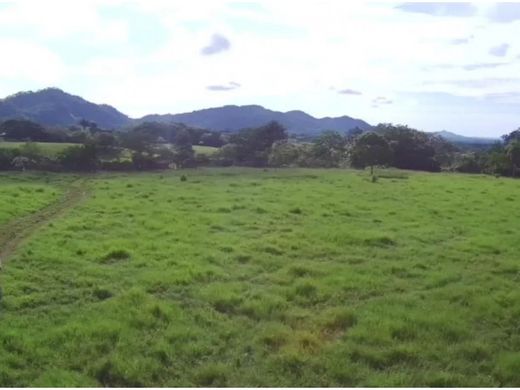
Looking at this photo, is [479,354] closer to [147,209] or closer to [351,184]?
[147,209]

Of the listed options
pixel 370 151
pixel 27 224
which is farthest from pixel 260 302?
pixel 370 151

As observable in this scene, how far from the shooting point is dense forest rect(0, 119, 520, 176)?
71.1 meters

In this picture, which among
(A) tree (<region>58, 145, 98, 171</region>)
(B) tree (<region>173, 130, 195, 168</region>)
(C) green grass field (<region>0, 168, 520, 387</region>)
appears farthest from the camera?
(B) tree (<region>173, 130, 195, 168</region>)

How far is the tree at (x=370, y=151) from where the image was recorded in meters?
71.7

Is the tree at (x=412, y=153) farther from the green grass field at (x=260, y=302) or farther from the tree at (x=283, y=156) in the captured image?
the green grass field at (x=260, y=302)

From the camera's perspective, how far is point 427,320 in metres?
11.7

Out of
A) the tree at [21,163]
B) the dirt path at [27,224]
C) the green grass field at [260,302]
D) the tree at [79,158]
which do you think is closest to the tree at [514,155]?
the green grass field at [260,302]

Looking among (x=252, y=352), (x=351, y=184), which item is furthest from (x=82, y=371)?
(x=351, y=184)

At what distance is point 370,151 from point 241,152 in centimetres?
2930

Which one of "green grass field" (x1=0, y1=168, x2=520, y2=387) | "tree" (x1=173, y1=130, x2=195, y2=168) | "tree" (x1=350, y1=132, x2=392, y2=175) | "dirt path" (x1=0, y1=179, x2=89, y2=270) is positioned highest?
A: "tree" (x1=350, y1=132, x2=392, y2=175)

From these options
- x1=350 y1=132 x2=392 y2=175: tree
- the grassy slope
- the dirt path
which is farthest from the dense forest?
the dirt path

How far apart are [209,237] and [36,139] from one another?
92077 mm

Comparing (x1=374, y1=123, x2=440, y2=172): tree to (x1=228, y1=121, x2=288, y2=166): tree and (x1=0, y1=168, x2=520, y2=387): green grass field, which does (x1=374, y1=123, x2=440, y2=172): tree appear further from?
(x1=0, y1=168, x2=520, y2=387): green grass field

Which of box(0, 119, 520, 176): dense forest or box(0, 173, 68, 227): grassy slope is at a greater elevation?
box(0, 119, 520, 176): dense forest
